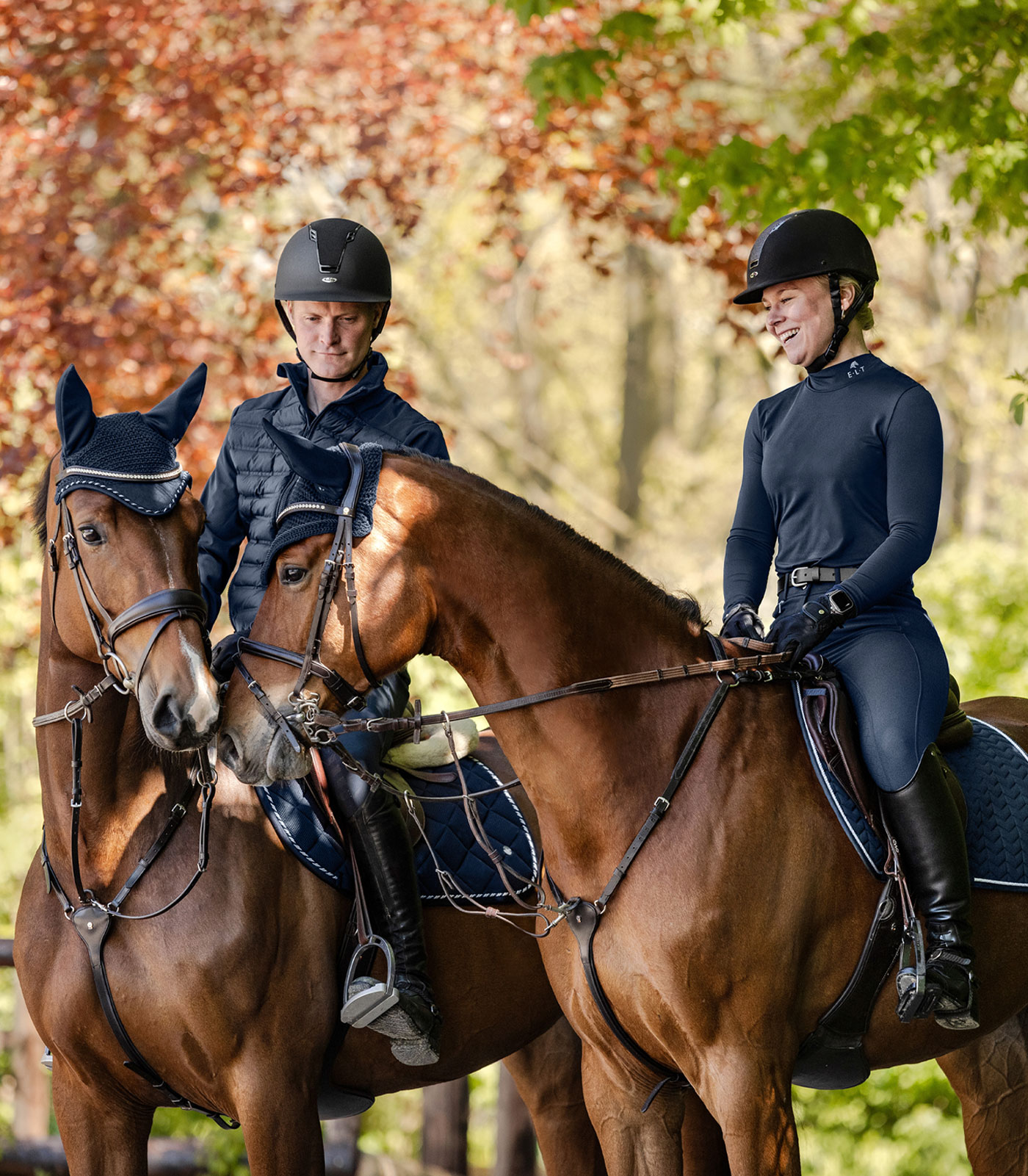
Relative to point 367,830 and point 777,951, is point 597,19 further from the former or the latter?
point 777,951

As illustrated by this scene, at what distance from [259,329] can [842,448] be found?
4341 mm

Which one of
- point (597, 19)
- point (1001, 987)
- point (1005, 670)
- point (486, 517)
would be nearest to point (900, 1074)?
point (1005, 670)

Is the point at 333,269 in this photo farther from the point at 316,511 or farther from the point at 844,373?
the point at 844,373

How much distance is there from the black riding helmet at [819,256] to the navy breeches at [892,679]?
79 cm

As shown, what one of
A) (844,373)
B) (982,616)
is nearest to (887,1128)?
(982,616)

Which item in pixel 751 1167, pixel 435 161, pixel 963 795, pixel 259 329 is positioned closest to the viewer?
pixel 751 1167

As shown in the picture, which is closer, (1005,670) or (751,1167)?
(751,1167)

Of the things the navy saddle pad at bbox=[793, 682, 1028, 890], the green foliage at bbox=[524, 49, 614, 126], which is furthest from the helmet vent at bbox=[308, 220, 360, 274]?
the green foliage at bbox=[524, 49, 614, 126]

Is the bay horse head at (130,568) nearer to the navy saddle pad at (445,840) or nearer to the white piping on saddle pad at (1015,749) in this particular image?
the navy saddle pad at (445,840)

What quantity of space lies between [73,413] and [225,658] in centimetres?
76

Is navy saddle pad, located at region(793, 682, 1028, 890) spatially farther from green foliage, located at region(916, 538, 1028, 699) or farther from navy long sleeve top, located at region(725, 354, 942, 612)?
green foliage, located at region(916, 538, 1028, 699)

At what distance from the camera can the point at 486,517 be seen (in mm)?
3072

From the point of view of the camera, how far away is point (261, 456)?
3832 millimetres

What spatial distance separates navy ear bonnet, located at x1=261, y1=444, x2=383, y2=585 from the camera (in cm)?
294
